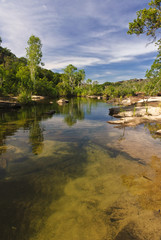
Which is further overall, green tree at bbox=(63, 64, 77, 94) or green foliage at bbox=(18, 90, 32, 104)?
green tree at bbox=(63, 64, 77, 94)

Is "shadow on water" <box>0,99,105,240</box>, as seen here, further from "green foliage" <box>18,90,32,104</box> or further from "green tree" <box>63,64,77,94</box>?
"green tree" <box>63,64,77,94</box>

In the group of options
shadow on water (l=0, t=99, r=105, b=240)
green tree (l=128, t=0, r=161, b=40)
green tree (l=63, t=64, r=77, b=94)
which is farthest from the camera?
green tree (l=63, t=64, r=77, b=94)

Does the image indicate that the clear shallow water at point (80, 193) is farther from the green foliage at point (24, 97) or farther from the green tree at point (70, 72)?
the green tree at point (70, 72)

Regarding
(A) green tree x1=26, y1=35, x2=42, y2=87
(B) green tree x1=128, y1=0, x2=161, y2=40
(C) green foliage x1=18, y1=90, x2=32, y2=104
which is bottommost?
(C) green foliage x1=18, y1=90, x2=32, y2=104

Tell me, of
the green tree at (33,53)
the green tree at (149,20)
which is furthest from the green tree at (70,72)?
the green tree at (149,20)

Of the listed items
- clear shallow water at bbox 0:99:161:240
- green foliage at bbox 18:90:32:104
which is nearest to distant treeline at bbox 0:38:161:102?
green foliage at bbox 18:90:32:104

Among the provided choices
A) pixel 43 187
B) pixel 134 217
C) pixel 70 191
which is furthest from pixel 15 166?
pixel 134 217

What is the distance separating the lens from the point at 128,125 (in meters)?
14.4

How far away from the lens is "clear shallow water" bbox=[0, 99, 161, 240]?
3201 millimetres

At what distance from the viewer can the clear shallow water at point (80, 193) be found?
3.20 meters

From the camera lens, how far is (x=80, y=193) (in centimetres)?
446

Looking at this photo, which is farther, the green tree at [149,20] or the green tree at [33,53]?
the green tree at [33,53]

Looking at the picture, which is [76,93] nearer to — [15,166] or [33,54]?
[33,54]

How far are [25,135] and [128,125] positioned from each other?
36.1ft
